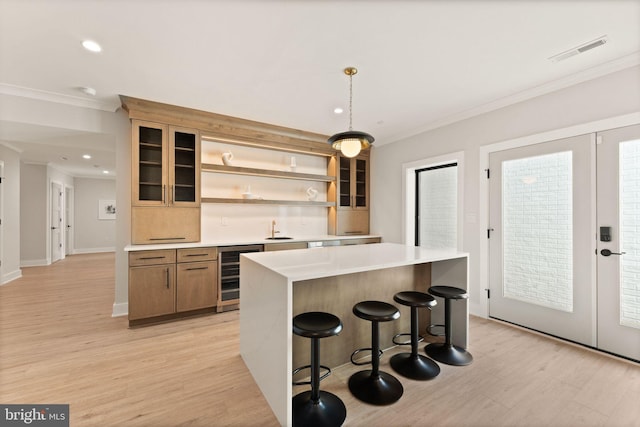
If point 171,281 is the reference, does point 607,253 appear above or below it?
above

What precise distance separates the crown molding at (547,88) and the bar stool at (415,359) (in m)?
2.62

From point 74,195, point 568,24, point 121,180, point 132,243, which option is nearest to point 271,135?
point 121,180

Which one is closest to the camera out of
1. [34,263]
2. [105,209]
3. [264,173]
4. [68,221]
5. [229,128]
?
[229,128]

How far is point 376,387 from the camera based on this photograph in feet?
6.56

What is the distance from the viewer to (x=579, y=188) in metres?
2.78

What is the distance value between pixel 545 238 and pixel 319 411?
2.97 metres

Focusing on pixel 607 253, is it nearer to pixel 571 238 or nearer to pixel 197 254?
pixel 571 238

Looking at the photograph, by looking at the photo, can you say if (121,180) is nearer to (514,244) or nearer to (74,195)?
(514,244)

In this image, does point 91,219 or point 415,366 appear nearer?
point 415,366

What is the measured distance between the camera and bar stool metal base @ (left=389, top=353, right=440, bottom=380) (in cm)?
219

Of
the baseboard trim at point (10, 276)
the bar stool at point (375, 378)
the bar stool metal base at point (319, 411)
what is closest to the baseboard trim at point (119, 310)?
the bar stool metal base at point (319, 411)

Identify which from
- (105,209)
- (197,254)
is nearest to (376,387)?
(197,254)

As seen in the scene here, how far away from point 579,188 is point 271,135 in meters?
3.93

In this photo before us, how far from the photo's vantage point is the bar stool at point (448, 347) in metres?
2.41
